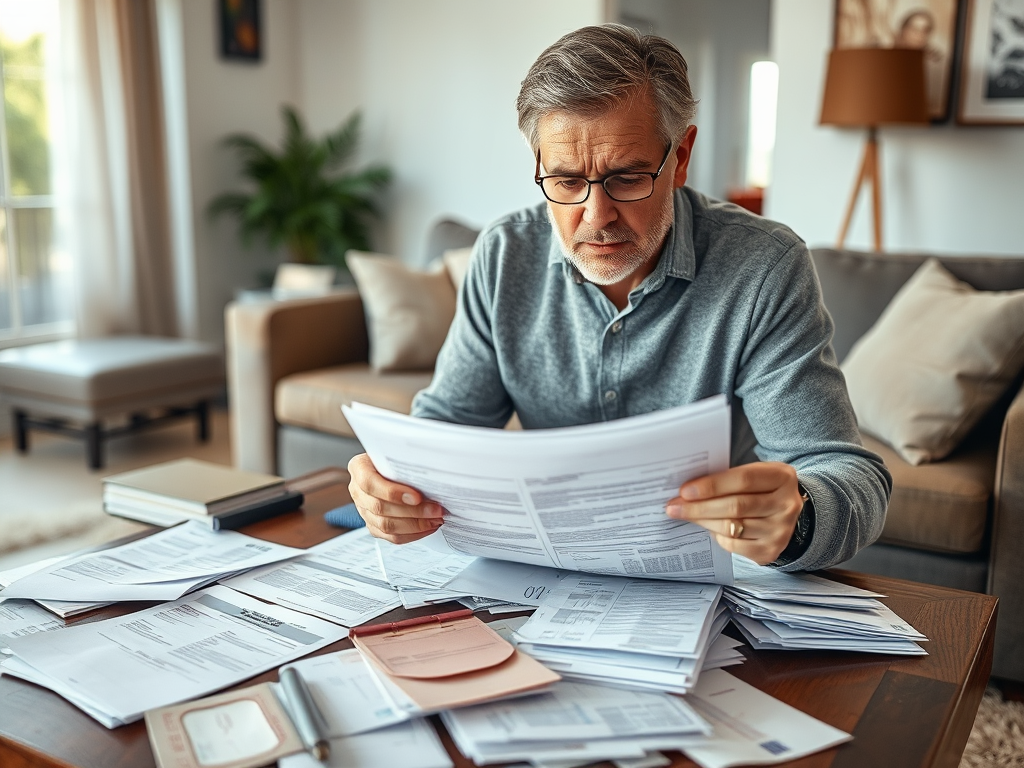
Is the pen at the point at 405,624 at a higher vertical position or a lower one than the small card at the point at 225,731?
higher

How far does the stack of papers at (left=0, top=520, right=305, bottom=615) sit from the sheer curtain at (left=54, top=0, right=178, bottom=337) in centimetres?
297

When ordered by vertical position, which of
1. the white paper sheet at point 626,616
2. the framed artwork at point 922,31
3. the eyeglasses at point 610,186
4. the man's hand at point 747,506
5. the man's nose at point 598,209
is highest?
the framed artwork at point 922,31

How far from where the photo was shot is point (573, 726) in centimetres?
76

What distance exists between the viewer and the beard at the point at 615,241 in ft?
3.85

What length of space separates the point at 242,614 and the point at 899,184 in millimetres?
2962

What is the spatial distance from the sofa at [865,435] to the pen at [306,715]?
139 centimetres

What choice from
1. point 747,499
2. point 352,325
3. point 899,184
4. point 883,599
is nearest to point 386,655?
point 747,499

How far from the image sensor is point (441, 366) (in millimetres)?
1442

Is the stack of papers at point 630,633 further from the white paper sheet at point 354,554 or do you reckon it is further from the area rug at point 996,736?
the area rug at point 996,736

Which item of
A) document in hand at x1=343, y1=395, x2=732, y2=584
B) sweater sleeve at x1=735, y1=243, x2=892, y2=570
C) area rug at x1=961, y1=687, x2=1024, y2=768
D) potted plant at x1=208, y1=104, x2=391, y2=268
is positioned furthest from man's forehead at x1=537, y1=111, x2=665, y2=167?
potted plant at x1=208, y1=104, x2=391, y2=268

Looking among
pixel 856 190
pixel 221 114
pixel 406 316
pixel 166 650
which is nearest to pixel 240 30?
pixel 221 114

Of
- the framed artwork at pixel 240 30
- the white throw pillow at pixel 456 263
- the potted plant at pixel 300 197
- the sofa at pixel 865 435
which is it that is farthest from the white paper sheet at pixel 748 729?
the framed artwork at pixel 240 30

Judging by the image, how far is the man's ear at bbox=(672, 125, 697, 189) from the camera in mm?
1231

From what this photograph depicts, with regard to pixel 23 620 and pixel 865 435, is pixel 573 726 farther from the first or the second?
pixel 865 435
